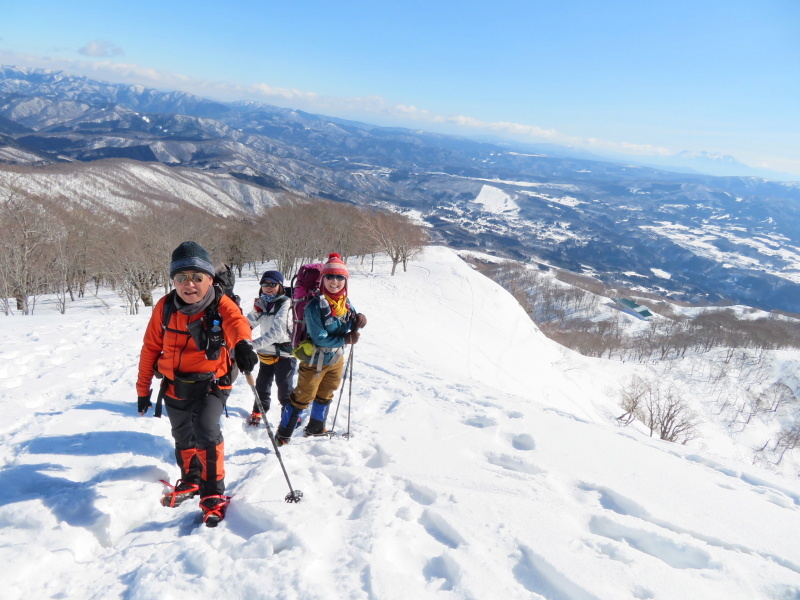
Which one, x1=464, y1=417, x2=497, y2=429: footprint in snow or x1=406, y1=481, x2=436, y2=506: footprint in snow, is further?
x1=464, y1=417, x2=497, y2=429: footprint in snow

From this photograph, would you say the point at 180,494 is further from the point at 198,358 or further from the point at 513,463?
the point at 513,463

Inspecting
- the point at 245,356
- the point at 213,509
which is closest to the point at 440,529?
the point at 213,509

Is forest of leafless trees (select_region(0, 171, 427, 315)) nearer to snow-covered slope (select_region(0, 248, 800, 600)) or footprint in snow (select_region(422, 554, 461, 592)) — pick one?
snow-covered slope (select_region(0, 248, 800, 600))

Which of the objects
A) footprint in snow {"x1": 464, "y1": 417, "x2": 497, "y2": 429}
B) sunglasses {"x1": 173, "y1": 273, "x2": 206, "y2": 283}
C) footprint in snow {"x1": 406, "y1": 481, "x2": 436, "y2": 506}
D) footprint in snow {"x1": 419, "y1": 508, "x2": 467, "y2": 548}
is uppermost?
sunglasses {"x1": 173, "y1": 273, "x2": 206, "y2": 283}

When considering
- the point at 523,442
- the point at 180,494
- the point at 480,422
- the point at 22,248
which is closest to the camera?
the point at 180,494

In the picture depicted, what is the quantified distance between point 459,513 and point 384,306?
82.8 ft

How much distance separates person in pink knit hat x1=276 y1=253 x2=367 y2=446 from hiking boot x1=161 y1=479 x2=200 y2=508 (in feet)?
4.36

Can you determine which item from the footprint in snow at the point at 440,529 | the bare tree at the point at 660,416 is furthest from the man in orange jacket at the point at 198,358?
the bare tree at the point at 660,416

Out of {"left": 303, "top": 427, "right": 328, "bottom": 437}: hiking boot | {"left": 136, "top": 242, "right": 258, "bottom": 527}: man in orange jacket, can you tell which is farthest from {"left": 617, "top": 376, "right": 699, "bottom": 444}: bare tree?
{"left": 136, "top": 242, "right": 258, "bottom": 527}: man in orange jacket

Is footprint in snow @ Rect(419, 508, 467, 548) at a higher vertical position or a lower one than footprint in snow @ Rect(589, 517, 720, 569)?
lower

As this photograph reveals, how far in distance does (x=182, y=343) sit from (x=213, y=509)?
169 cm

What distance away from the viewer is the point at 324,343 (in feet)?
16.8

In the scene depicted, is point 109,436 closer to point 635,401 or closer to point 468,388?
point 468,388

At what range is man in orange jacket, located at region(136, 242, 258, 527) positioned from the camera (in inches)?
145
